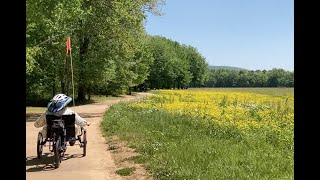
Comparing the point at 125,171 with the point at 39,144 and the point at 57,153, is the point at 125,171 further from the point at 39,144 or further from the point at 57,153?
the point at 39,144

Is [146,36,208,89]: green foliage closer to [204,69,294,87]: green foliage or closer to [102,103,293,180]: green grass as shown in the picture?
[204,69,294,87]: green foliage

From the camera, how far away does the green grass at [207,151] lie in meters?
8.02

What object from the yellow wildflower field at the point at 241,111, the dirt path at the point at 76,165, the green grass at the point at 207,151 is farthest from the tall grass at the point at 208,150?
the yellow wildflower field at the point at 241,111

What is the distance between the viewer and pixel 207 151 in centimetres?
1005

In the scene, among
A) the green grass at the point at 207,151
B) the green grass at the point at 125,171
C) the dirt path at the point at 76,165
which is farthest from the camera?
the green grass at the point at 125,171

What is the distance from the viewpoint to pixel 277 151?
1054 centimetres

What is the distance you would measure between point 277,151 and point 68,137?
16.3ft

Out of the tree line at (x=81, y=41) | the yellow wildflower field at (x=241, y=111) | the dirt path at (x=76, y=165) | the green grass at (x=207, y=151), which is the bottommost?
the dirt path at (x=76, y=165)

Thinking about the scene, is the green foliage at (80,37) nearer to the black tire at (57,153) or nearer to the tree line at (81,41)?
the tree line at (81,41)

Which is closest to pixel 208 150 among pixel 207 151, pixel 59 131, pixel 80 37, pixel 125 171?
pixel 207 151

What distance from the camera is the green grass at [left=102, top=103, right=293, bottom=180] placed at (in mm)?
8016
